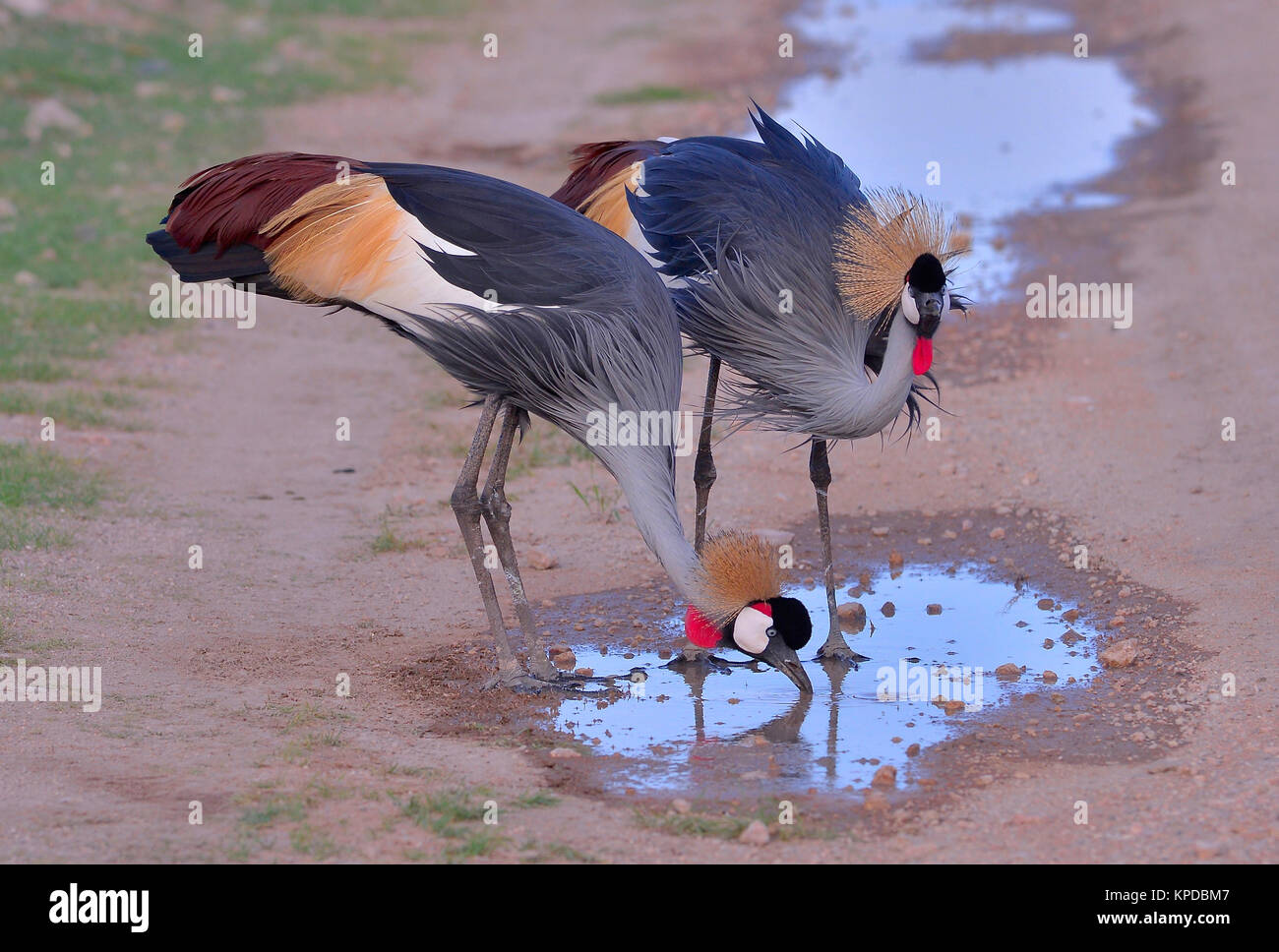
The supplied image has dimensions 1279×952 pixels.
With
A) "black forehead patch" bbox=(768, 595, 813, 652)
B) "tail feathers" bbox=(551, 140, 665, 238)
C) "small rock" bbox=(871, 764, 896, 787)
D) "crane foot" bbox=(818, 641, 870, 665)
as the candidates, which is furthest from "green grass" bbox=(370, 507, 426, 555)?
"small rock" bbox=(871, 764, 896, 787)

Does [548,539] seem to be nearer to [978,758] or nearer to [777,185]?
[777,185]

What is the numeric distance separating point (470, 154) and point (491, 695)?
32.4 ft

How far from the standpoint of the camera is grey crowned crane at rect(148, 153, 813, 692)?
501 cm

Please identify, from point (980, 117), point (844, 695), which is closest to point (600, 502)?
point (844, 695)

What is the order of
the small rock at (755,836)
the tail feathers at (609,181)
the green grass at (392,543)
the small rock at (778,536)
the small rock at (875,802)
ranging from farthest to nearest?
the green grass at (392,543), the small rock at (778,536), the tail feathers at (609,181), the small rock at (875,802), the small rock at (755,836)

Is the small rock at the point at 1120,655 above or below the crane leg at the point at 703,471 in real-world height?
below

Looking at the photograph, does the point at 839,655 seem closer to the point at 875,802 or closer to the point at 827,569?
the point at 827,569

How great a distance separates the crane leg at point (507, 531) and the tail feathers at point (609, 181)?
116cm

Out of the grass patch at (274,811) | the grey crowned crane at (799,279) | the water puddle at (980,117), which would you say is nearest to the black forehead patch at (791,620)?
the grey crowned crane at (799,279)

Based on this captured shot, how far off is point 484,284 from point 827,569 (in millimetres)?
1652

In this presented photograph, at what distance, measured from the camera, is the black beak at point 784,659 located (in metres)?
4.80

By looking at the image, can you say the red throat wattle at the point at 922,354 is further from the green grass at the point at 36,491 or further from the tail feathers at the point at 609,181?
the green grass at the point at 36,491
